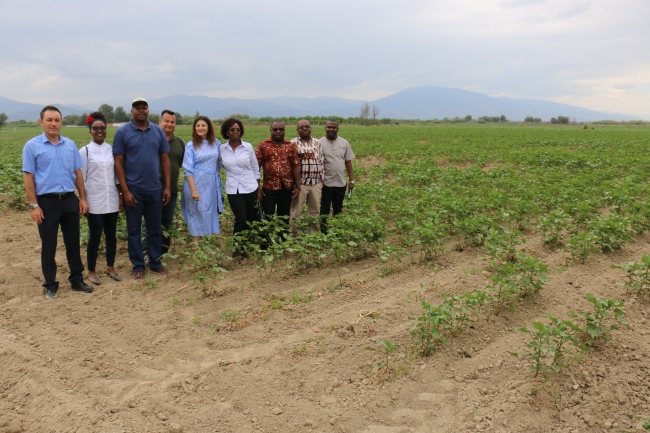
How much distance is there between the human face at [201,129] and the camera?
539cm

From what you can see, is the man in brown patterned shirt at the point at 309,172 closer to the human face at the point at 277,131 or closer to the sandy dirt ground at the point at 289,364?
the human face at the point at 277,131

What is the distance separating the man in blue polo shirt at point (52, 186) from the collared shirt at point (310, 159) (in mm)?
2571

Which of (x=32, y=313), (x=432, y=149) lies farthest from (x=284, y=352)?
(x=432, y=149)

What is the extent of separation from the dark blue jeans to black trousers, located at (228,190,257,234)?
87 centimetres

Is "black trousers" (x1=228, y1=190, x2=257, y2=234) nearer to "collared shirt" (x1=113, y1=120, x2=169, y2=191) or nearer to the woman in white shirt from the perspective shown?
the woman in white shirt

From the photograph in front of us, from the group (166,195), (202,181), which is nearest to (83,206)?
(166,195)

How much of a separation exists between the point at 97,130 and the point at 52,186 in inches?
30.1

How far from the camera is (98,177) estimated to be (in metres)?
4.96

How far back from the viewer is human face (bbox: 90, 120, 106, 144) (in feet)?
16.0

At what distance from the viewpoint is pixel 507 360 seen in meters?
3.51

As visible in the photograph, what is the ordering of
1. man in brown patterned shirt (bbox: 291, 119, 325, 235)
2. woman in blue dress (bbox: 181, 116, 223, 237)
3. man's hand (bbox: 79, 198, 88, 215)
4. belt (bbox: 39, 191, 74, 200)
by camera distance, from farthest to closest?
man in brown patterned shirt (bbox: 291, 119, 325, 235) < woman in blue dress (bbox: 181, 116, 223, 237) < man's hand (bbox: 79, 198, 88, 215) < belt (bbox: 39, 191, 74, 200)

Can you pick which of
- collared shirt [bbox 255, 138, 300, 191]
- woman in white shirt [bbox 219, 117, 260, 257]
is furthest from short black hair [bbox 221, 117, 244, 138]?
collared shirt [bbox 255, 138, 300, 191]

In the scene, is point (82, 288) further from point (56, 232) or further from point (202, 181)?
point (202, 181)

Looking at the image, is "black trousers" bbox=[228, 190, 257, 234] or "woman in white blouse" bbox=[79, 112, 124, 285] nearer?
"woman in white blouse" bbox=[79, 112, 124, 285]
